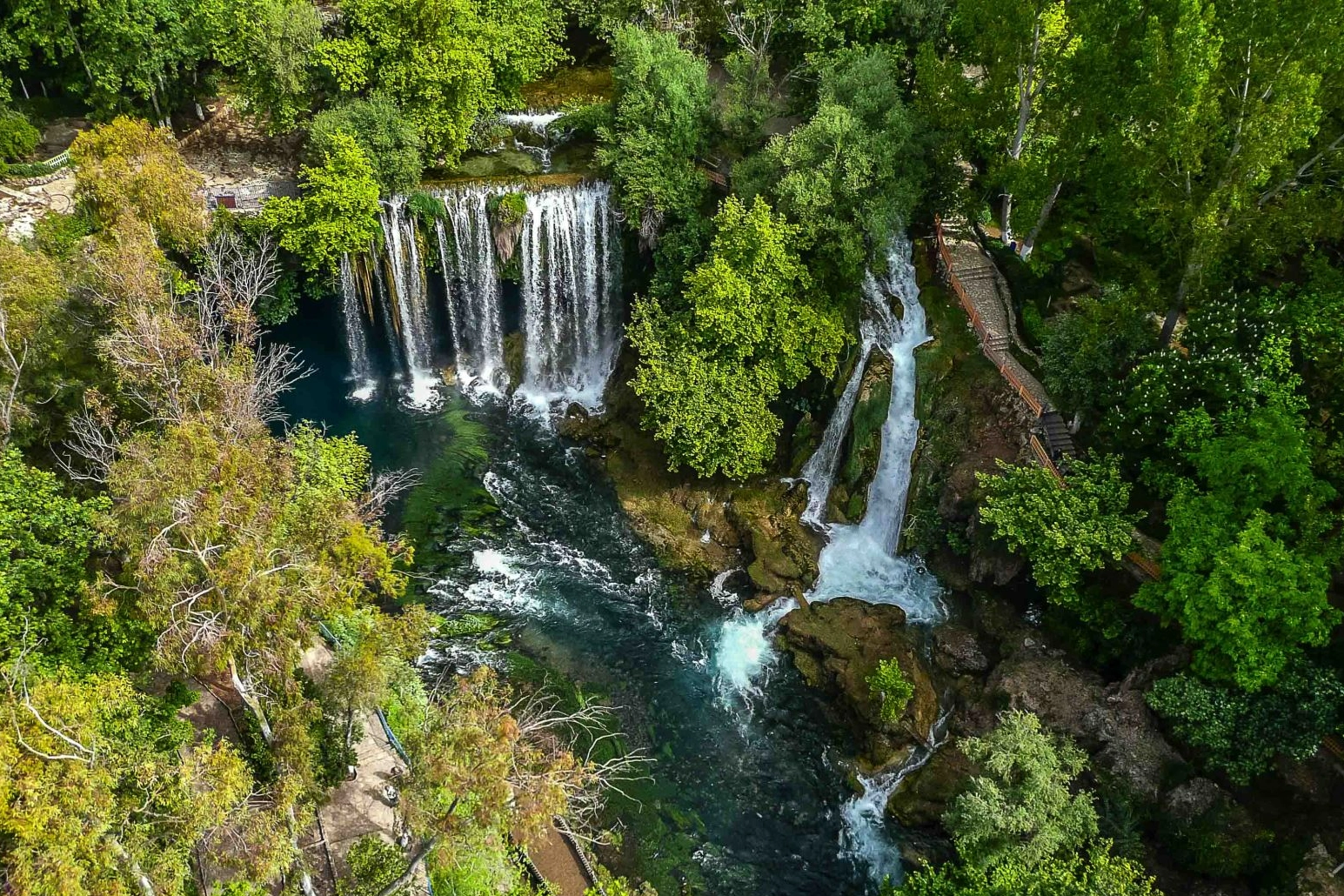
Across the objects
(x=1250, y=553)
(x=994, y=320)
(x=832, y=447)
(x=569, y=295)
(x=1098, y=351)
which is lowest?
(x=832, y=447)

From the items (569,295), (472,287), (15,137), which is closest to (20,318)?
(472,287)

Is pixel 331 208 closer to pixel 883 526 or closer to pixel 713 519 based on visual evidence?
pixel 713 519

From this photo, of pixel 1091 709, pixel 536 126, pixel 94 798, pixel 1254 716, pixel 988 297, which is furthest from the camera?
pixel 536 126

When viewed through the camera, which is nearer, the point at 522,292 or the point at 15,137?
the point at 15,137

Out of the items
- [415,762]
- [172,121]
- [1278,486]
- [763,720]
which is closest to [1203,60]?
[1278,486]

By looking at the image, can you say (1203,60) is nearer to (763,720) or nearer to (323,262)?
(763,720)

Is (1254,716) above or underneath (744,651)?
above
